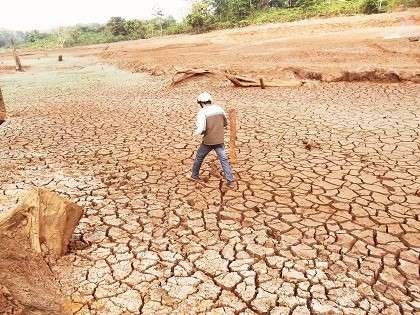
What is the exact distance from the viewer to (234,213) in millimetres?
4156

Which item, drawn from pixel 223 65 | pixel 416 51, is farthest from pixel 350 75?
pixel 223 65

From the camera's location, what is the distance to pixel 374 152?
18.9 feet

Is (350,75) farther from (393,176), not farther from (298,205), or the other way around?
(298,205)

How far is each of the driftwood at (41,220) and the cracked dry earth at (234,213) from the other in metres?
0.16

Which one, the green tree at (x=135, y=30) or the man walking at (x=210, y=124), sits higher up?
the green tree at (x=135, y=30)

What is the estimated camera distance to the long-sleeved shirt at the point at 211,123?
14.5 ft

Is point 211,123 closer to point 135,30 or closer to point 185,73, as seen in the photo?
point 185,73

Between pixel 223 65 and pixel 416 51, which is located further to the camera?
pixel 223 65

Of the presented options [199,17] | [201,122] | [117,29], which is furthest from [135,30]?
[201,122]

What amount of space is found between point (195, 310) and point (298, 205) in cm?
202

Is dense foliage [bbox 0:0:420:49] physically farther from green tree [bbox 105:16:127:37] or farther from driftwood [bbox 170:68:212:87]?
driftwood [bbox 170:68:212:87]

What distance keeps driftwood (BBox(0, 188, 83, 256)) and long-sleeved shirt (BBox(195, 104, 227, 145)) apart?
1851mm

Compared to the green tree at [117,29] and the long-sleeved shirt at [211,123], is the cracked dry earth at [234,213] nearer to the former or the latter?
the long-sleeved shirt at [211,123]

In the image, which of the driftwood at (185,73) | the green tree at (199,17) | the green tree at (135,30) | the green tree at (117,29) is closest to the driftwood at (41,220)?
the driftwood at (185,73)
